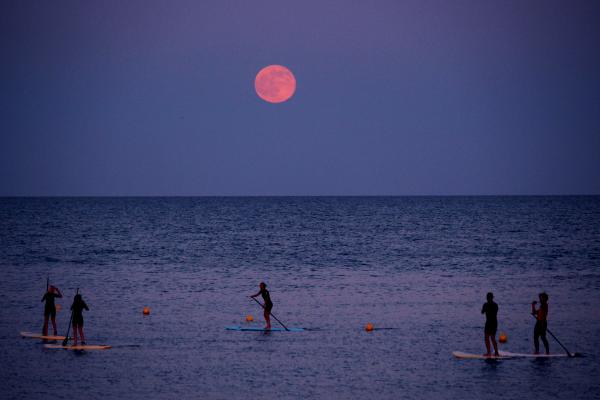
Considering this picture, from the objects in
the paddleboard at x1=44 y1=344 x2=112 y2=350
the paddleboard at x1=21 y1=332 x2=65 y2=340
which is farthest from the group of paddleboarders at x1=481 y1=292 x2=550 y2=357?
the paddleboard at x1=21 y1=332 x2=65 y2=340

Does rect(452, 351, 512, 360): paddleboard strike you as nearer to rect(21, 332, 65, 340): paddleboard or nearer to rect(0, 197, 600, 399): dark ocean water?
rect(0, 197, 600, 399): dark ocean water

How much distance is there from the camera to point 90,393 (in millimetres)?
15094

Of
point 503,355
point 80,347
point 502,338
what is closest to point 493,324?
point 503,355

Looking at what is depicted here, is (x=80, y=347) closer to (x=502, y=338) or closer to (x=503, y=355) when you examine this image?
(x=503, y=355)

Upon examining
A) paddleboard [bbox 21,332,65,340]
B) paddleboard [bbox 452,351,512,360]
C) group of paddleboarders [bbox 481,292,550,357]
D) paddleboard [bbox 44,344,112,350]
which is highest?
group of paddleboarders [bbox 481,292,550,357]

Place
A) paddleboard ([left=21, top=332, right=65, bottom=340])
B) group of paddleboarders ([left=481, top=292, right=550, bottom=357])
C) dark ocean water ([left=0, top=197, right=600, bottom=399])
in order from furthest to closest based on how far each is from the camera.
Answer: paddleboard ([left=21, top=332, right=65, bottom=340]) < group of paddleboarders ([left=481, top=292, right=550, bottom=357]) < dark ocean water ([left=0, top=197, right=600, bottom=399])

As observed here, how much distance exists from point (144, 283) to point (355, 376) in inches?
766

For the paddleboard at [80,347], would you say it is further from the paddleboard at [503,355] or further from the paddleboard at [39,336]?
the paddleboard at [503,355]

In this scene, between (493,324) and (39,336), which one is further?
(39,336)

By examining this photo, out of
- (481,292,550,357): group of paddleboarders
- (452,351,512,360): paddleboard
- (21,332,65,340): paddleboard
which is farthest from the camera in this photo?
(21,332,65,340): paddleboard

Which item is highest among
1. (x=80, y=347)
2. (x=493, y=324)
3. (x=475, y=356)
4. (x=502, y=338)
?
(x=493, y=324)

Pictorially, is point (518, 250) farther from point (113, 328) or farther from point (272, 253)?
point (113, 328)

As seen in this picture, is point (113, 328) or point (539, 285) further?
point (539, 285)

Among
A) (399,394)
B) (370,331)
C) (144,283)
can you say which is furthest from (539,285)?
(399,394)
